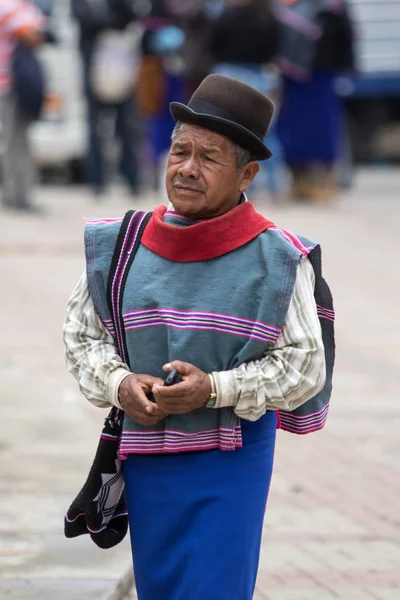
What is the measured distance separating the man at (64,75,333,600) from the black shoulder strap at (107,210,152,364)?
0.03 ft

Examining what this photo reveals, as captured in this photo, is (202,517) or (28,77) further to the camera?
(28,77)

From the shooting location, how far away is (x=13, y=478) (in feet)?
16.7

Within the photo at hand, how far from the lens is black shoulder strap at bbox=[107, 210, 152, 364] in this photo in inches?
117

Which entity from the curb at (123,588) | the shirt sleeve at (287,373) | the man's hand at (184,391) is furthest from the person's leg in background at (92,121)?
the man's hand at (184,391)

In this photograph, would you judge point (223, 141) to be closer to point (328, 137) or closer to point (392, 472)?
point (392, 472)

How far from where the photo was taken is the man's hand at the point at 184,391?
281cm

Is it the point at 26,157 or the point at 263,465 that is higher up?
the point at 263,465

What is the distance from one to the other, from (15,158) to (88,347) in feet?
31.6

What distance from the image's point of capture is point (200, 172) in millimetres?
2947

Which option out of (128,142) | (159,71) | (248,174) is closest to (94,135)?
(128,142)

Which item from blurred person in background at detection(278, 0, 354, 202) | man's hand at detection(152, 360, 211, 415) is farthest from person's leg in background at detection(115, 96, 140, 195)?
man's hand at detection(152, 360, 211, 415)

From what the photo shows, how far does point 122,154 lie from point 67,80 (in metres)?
2.25

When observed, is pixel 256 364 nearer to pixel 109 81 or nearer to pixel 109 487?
pixel 109 487

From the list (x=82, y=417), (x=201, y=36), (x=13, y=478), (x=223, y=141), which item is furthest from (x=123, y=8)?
(x=223, y=141)
